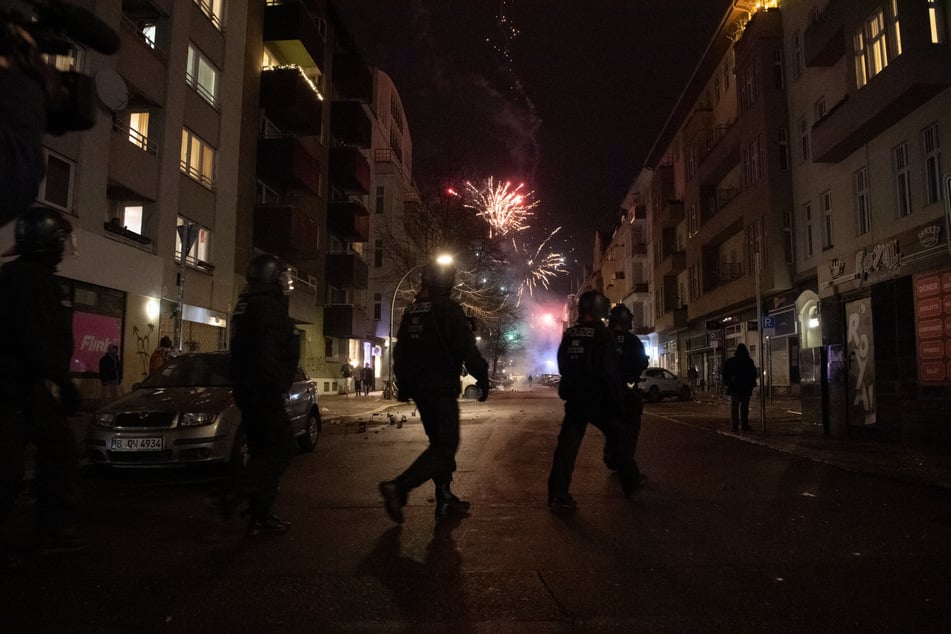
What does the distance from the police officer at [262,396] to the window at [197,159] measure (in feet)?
56.3

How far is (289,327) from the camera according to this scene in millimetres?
5328

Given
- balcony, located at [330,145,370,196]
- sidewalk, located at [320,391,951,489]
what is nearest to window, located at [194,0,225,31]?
balcony, located at [330,145,370,196]

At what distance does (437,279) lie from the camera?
5828 mm

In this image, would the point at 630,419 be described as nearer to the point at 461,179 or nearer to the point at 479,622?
the point at 479,622

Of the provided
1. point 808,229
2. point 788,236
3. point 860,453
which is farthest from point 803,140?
point 860,453

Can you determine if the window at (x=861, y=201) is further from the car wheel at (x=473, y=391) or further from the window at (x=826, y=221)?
the car wheel at (x=473, y=391)

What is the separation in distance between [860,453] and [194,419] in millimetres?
9389

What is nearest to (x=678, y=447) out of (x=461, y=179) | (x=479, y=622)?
(x=479, y=622)

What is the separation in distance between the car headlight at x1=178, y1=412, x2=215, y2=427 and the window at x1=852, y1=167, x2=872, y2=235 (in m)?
14.3

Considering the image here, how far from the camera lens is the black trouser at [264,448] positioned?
16.6 ft

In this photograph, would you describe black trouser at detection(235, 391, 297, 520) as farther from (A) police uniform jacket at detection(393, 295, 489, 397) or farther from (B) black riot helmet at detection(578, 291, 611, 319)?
(B) black riot helmet at detection(578, 291, 611, 319)

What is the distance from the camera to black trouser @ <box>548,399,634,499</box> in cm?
604

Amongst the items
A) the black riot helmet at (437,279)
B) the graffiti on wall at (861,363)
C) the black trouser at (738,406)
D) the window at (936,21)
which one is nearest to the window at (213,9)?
the black trouser at (738,406)

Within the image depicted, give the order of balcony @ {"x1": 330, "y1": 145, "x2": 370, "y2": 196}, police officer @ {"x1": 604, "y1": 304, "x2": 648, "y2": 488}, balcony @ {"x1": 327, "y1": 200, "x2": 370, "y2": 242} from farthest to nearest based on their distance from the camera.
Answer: balcony @ {"x1": 327, "y1": 200, "x2": 370, "y2": 242}, balcony @ {"x1": 330, "y1": 145, "x2": 370, "y2": 196}, police officer @ {"x1": 604, "y1": 304, "x2": 648, "y2": 488}
